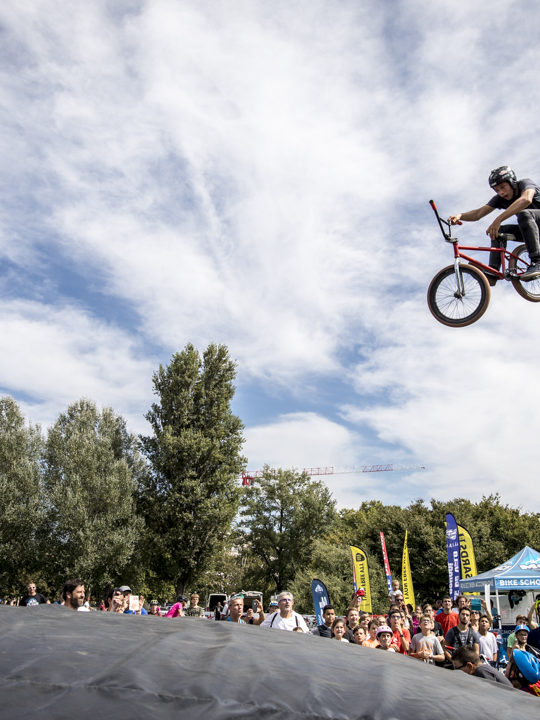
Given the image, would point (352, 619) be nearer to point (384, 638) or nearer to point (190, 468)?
point (384, 638)

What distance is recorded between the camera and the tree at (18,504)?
2780 centimetres

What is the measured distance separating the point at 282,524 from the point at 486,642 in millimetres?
45120

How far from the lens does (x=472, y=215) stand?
8.26 metres

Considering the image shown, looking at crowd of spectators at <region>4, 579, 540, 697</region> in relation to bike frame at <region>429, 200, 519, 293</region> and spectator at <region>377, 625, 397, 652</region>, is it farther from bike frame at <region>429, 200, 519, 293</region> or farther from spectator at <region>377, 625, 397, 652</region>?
bike frame at <region>429, 200, 519, 293</region>

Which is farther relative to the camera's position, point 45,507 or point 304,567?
point 304,567

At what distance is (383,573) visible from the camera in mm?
41969

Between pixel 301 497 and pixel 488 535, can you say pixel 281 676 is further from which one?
pixel 301 497

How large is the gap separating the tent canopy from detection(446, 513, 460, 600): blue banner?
207mm

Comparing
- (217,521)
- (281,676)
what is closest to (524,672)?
(281,676)

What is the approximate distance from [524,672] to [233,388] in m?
28.2

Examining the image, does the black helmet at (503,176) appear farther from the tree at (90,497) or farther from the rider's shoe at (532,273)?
the tree at (90,497)

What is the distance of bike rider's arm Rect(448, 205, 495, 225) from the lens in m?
8.16

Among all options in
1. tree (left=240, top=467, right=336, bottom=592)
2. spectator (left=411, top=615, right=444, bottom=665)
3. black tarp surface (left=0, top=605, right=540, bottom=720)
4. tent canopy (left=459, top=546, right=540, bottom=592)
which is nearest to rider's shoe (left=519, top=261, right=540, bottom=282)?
spectator (left=411, top=615, right=444, bottom=665)

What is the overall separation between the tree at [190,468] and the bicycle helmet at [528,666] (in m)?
25.1
